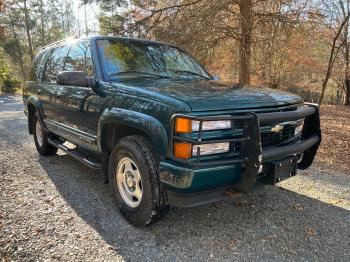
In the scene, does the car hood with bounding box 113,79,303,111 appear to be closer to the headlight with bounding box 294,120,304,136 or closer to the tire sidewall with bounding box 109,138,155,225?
the headlight with bounding box 294,120,304,136

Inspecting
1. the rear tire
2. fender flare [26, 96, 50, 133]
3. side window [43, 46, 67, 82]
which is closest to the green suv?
side window [43, 46, 67, 82]

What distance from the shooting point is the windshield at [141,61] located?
3.84 meters

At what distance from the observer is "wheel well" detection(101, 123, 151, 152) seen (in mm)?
3545

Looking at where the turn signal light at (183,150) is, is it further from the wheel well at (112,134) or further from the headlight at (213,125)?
the wheel well at (112,134)

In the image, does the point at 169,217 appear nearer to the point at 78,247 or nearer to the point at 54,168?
the point at 78,247

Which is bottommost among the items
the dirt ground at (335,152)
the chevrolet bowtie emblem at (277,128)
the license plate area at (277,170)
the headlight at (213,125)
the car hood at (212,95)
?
the dirt ground at (335,152)

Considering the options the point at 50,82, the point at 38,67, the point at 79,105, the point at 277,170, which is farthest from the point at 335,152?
the point at 38,67

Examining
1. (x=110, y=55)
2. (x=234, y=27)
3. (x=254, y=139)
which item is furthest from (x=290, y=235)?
(x=234, y=27)

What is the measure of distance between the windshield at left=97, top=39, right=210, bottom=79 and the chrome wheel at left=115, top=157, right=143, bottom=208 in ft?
3.44

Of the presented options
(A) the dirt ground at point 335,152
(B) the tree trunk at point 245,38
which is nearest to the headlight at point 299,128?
(A) the dirt ground at point 335,152

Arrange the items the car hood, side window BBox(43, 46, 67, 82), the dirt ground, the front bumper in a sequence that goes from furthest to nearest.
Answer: the dirt ground < side window BBox(43, 46, 67, 82) < the car hood < the front bumper

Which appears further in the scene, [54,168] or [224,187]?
[54,168]

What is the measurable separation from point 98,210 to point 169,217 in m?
0.82

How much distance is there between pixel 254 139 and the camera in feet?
8.98
